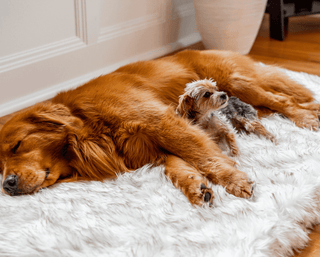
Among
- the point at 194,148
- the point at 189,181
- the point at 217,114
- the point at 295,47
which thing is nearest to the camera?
the point at 189,181

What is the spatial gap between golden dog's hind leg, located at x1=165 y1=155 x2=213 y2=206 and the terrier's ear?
1.04ft

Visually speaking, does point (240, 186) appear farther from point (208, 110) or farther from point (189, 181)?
point (208, 110)

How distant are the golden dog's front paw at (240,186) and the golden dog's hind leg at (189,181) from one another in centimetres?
11

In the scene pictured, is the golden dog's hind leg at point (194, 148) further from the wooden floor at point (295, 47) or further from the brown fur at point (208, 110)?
the wooden floor at point (295, 47)

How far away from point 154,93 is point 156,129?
33 centimetres

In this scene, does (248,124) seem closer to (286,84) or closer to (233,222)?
(286,84)

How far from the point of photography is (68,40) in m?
2.87

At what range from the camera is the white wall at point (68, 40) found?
2521 millimetres

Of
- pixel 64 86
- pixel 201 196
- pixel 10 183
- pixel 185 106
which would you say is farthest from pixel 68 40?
pixel 201 196

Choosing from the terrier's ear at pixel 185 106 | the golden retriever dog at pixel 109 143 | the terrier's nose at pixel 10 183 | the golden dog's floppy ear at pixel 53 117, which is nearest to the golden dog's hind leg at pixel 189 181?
the golden retriever dog at pixel 109 143

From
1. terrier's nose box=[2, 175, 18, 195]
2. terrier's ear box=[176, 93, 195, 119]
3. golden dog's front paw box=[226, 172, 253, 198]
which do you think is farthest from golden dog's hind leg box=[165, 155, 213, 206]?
terrier's nose box=[2, 175, 18, 195]

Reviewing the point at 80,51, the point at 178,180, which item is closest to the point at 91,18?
the point at 80,51

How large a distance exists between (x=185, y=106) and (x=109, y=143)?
1.65 ft

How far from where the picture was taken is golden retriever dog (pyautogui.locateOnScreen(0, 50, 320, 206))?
162 cm
